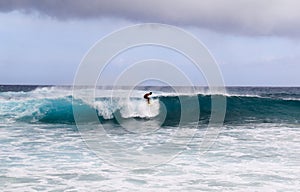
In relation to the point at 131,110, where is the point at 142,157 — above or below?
below

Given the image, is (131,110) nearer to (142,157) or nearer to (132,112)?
(132,112)

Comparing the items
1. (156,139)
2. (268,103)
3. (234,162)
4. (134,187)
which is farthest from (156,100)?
(134,187)

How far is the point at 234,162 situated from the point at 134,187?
10.6ft

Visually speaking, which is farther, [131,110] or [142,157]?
[131,110]

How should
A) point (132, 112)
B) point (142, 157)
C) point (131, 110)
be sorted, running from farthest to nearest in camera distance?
point (131, 110) → point (132, 112) → point (142, 157)

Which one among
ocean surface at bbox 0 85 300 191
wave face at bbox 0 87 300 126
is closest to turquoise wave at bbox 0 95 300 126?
wave face at bbox 0 87 300 126

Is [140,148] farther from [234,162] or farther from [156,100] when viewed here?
[156,100]

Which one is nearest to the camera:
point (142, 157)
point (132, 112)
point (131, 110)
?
→ point (142, 157)

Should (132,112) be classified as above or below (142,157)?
above

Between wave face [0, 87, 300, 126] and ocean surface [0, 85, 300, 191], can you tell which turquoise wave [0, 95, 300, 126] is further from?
ocean surface [0, 85, 300, 191]

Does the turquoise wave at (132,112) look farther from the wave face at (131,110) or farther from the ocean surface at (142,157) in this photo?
the ocean surface at (142,157)

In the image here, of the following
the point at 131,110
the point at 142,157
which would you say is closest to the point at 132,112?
the point at 131,110

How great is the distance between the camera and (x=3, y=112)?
23.6m

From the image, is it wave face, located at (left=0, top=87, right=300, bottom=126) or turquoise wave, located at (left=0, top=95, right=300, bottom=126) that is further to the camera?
wave face, located at (left=0, top=87, right=300, bottom=126)
